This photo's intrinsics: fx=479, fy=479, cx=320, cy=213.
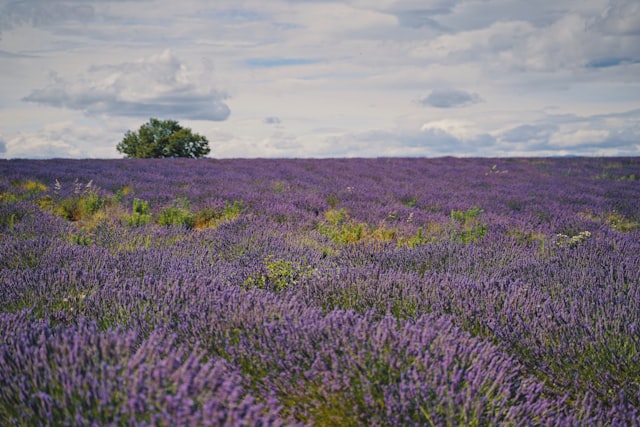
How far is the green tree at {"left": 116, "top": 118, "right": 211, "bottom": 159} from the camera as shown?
29328 millimetres

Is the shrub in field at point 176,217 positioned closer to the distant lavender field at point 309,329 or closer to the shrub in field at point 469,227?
the distant lavender field at point 309,329

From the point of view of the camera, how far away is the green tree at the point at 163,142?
29.3 m

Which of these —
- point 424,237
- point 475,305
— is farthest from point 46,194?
point 475,305

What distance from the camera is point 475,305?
2.50 m

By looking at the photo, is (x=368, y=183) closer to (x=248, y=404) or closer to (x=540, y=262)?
(x=540, y=262)

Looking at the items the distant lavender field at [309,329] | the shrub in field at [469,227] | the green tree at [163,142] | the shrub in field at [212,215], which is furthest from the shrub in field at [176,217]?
the green tree at [163,142]

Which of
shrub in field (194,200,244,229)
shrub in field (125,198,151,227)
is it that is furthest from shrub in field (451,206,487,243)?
shrub in field (125,198,151,227)

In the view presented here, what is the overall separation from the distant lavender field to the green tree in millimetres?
25034

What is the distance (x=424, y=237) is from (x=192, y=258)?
2.65m

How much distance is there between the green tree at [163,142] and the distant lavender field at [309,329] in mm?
25034

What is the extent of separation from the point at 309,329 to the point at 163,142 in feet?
98.0

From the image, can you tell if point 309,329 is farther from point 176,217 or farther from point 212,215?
point 212,215

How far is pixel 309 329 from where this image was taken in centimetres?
188

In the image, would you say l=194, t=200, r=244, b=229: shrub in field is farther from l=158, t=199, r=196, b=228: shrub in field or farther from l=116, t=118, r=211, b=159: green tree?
l=116, t=118, r=211, b=159: green tree
